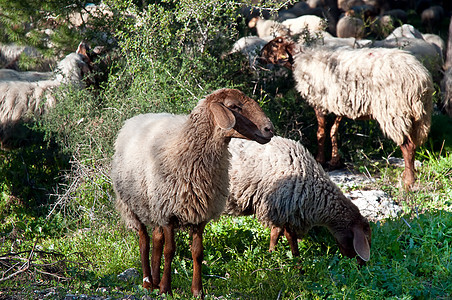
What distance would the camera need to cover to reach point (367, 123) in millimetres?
8836

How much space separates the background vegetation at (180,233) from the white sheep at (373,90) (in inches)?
15.4

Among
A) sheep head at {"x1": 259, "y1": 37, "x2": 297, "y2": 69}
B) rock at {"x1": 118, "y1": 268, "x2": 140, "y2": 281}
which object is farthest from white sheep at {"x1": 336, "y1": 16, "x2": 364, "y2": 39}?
rock at {"x1": 118, "y1": 268, "x2": 140, "y2": 281}

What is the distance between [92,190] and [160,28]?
2.39m

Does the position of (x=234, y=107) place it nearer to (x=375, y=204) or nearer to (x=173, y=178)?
(x=173, y=178)

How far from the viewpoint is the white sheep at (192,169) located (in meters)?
4.23

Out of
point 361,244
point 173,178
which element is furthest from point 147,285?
point 361,244

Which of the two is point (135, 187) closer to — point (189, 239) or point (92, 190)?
point (189, 239)

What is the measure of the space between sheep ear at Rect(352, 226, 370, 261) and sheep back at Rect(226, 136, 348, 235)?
346mm

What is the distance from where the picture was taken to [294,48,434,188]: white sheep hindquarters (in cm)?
710

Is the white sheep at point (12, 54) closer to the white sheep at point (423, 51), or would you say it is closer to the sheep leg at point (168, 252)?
the white sheep at point (423, 51)

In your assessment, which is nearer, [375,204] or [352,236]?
[352,236]

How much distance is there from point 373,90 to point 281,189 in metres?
2.80

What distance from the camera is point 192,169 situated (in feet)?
14.4

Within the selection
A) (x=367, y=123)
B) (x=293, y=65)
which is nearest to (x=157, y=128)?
(x=293, y=65)
